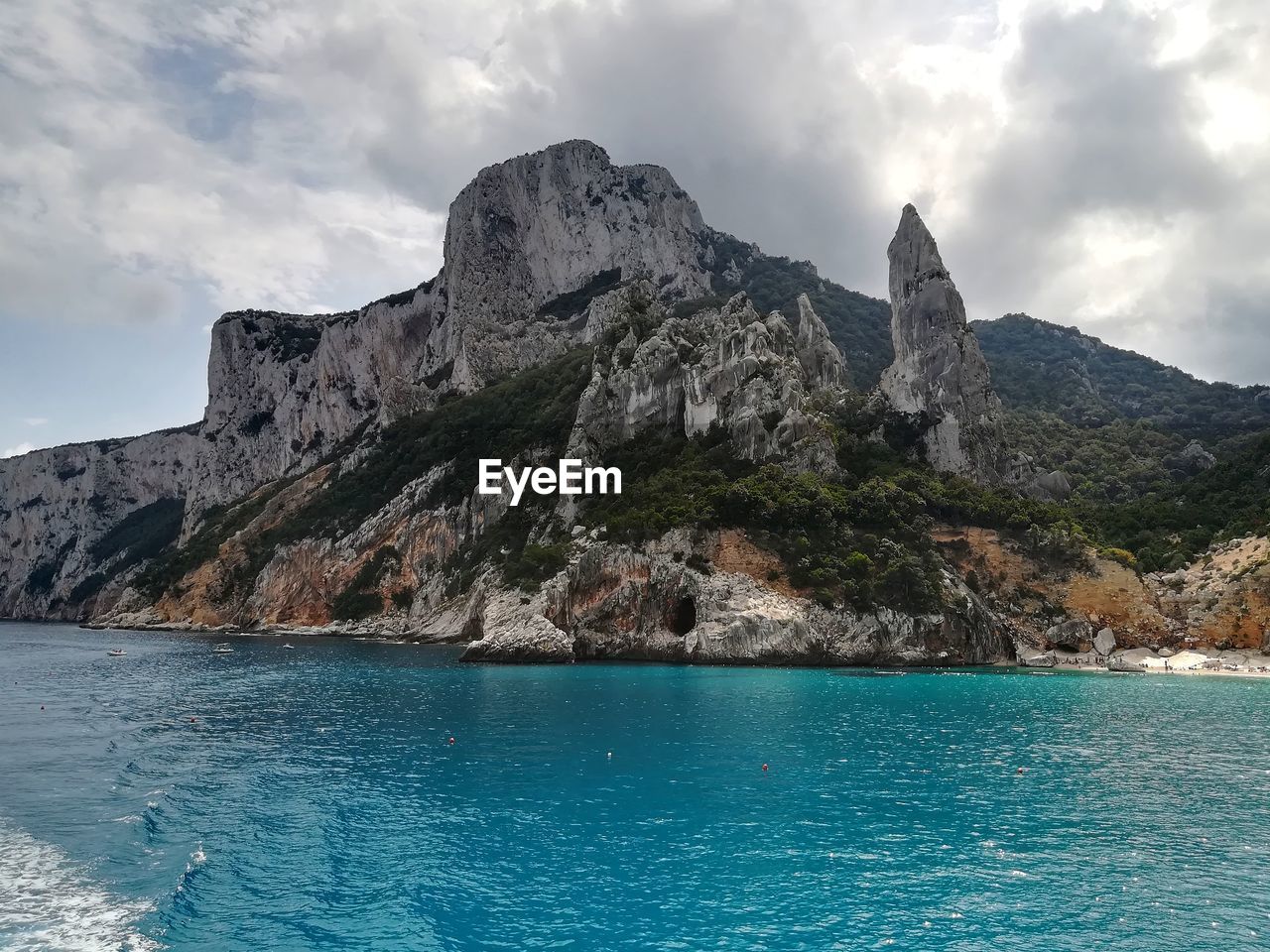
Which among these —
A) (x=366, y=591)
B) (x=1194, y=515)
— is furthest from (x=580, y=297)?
(x=1194, y=515)

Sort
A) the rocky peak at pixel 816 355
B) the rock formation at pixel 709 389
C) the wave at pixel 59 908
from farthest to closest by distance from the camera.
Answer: the rocky peak at pixel 816 355
the rock formation at pixel 709 389
the wave at pixel 59 908

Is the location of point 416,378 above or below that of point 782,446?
above

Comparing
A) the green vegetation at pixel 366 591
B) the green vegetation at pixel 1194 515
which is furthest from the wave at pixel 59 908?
the green vegetation at pixel 1194 515

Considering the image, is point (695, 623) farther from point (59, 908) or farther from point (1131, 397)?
point (1131, 397)

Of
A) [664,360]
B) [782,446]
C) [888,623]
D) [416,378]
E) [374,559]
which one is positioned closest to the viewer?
[888,623]

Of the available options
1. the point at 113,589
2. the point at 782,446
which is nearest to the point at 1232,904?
the point at 782,446

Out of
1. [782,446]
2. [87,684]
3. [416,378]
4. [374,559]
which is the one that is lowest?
[87,684]

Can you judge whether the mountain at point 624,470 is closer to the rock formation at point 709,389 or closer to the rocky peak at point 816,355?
the rock formation at point 709,389

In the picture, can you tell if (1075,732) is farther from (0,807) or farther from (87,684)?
(87,684)
